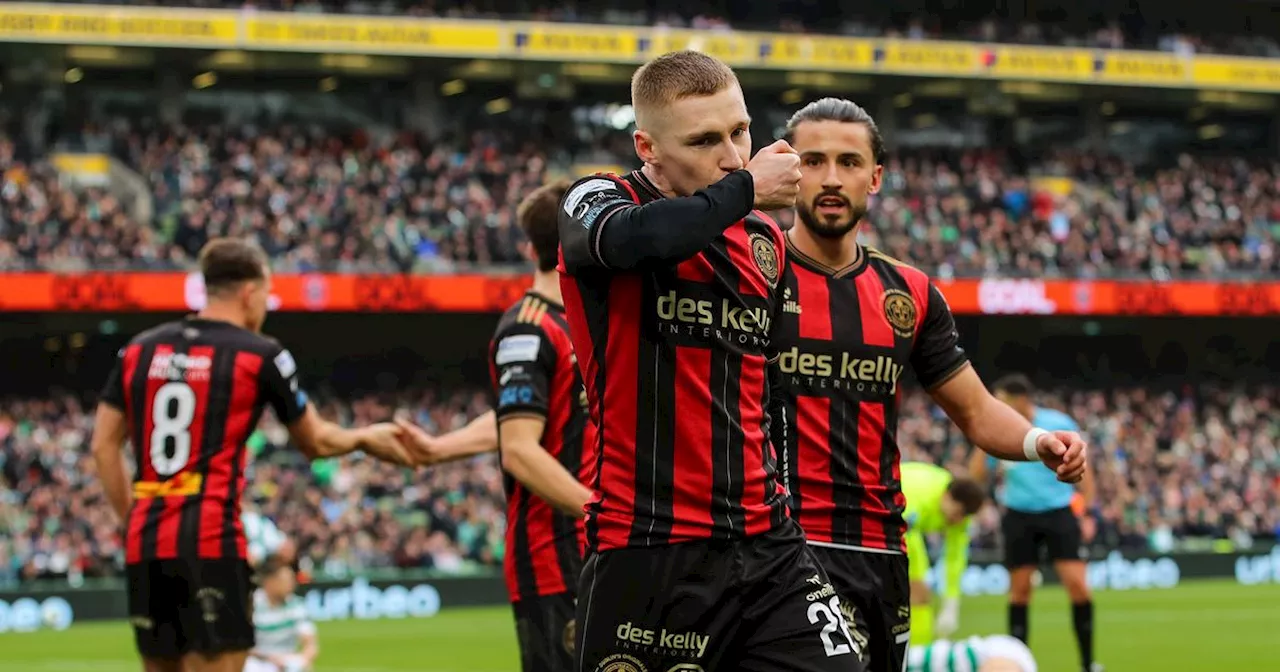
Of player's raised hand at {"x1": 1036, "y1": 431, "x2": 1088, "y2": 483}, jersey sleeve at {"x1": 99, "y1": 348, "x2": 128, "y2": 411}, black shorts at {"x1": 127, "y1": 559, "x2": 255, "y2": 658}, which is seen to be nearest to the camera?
player's raised hand at {"x1": 1036, "y1": 431, "x2": 1088, "y2": 483}

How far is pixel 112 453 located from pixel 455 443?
1357 millimetres

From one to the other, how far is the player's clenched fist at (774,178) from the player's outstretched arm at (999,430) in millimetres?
1466

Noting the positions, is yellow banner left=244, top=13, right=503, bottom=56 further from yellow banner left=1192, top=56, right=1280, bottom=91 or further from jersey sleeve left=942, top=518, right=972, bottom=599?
jersey sleeve left=942, top=518, right=972, bottom=599

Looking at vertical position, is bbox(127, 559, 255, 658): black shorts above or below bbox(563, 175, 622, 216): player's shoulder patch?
below

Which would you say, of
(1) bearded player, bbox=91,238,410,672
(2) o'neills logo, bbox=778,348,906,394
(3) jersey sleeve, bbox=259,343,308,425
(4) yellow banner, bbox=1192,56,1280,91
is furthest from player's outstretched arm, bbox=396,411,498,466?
(4) yellow banner, bbox=1192,56,1280,91

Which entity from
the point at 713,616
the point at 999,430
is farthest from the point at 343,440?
the point at 713,616

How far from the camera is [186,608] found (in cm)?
718

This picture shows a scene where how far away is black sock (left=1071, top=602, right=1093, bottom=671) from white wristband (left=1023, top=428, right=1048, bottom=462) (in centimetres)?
859

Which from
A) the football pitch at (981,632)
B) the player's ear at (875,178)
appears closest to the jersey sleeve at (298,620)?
the football pitch at (981,632)

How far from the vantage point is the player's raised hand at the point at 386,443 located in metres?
7.54

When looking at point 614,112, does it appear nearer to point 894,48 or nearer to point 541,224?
point 894,48

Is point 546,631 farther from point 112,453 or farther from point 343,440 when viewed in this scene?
point 112,453

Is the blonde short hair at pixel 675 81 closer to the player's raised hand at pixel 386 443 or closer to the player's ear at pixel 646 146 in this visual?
the player's ear at pixel 646 146

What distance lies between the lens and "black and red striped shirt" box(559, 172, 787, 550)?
14.2ft
